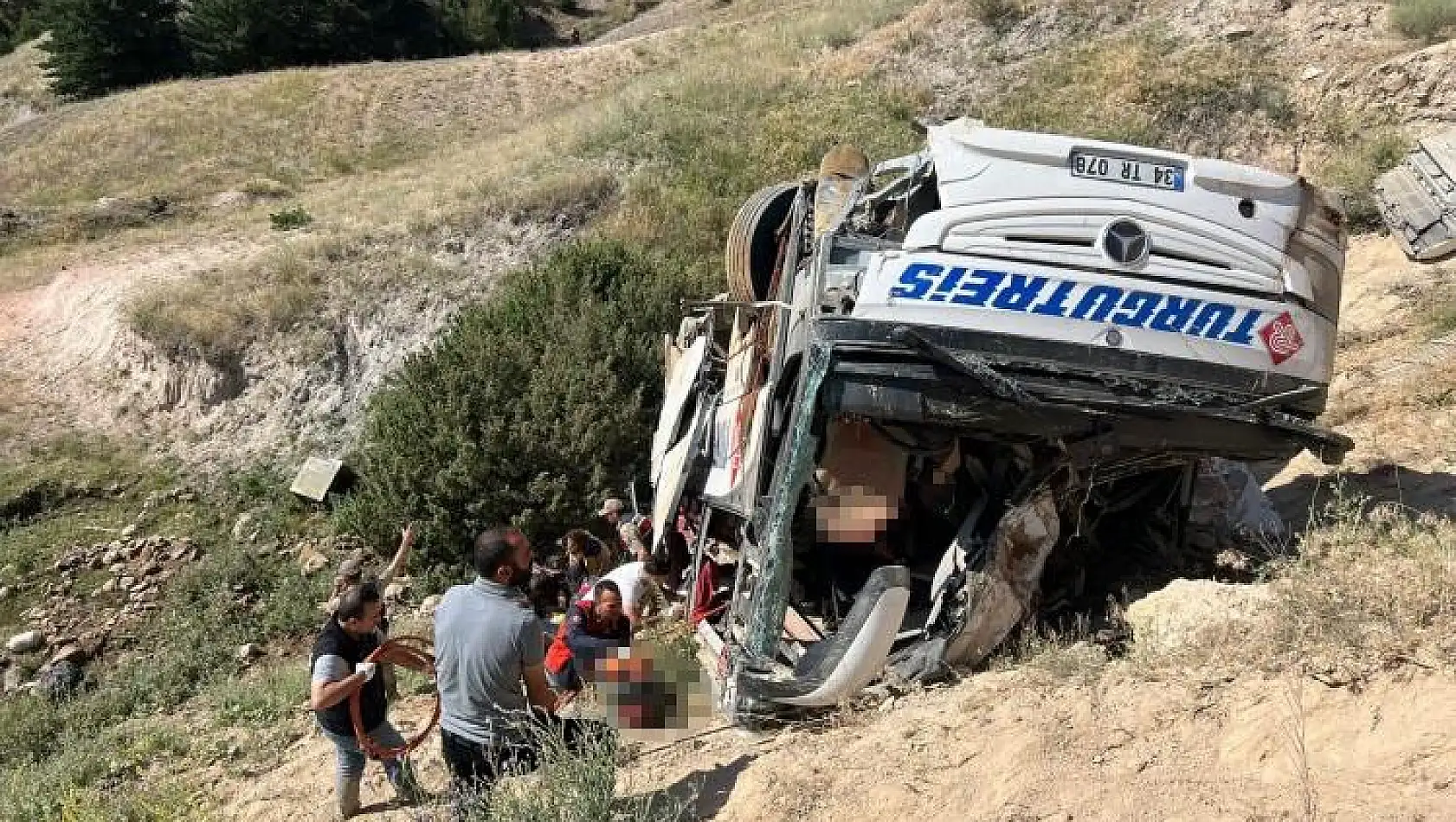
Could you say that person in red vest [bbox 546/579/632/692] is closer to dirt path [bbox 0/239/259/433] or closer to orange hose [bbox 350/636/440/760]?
orange hose [bbox 350/636/440/760]

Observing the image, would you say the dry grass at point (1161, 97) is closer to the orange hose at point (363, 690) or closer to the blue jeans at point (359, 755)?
the orange hose at point (363, 690)

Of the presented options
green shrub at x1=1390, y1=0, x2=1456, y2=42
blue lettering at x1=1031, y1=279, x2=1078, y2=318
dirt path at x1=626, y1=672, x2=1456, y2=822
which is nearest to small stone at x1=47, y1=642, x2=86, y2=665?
dirt path at x1=626, y1=672, x2=1456, y2=822

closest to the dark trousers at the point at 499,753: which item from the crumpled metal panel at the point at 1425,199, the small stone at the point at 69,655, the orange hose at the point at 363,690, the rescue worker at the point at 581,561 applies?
the orange hose at the point at 363,690

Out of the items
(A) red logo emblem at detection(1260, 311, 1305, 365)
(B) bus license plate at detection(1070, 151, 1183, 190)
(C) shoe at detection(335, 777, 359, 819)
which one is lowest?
(C) shoe at detection(335, 777, 359, 819)

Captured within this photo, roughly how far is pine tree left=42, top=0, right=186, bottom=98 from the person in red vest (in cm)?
3657

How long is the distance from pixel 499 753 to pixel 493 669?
13.6 inches

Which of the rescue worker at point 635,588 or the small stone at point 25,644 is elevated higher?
the rescue worker at point 635,588

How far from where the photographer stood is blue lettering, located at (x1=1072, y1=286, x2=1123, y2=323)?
447 cm

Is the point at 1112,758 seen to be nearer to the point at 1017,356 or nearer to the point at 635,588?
the point at 1017,356

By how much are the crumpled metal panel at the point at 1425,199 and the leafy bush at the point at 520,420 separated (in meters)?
6.21

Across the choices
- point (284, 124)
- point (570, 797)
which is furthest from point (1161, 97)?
point (284, 124)

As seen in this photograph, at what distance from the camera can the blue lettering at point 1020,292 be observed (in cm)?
448

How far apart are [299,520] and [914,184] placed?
30.1 ft

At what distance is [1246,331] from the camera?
4.53 metres
